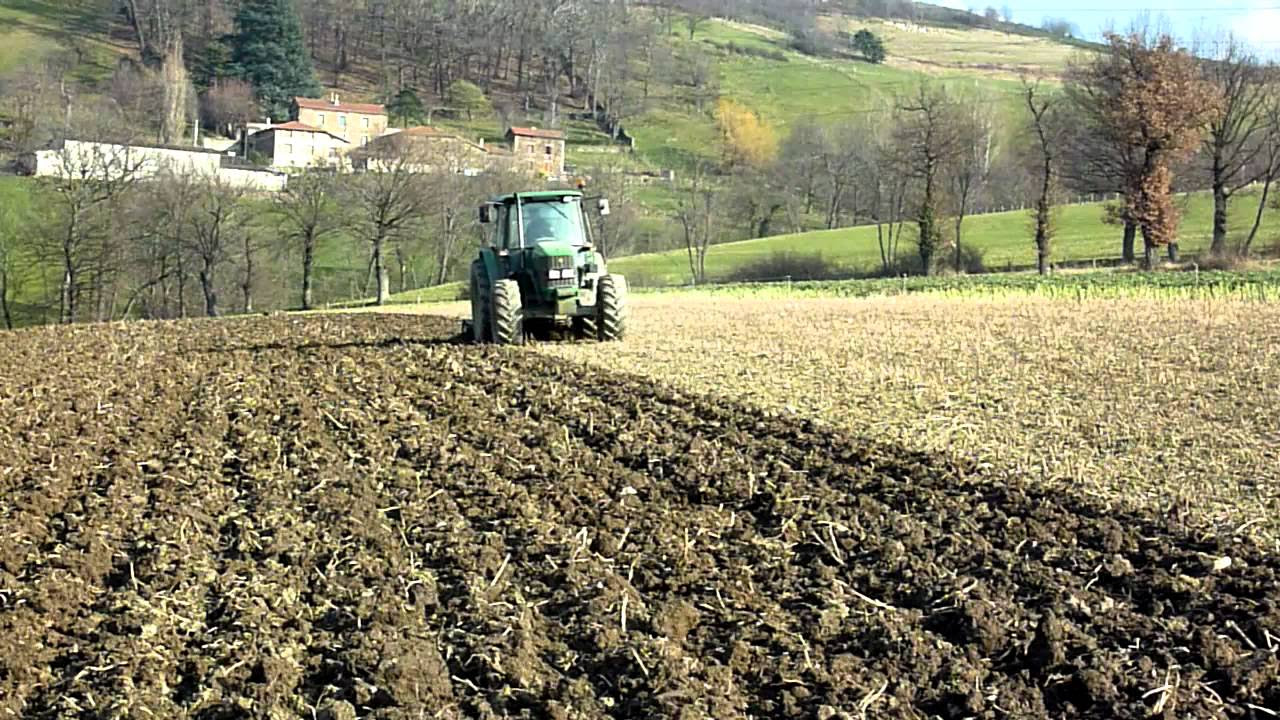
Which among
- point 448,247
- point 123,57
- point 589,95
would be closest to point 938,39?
point 589,95

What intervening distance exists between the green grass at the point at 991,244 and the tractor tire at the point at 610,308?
35.0m

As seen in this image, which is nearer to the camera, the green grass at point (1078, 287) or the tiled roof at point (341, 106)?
the green grass at point (1078, 287)

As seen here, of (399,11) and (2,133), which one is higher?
(399,11)

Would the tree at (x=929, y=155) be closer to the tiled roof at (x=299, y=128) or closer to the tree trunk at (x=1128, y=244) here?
the tree trunk at (x=1128, y=244)

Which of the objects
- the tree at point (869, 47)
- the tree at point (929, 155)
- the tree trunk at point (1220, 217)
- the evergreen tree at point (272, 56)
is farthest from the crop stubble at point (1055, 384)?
the tree at point (869, 47)

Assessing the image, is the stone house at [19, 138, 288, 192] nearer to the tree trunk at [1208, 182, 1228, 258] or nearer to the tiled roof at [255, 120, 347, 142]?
the tiled roof at [255, 120, 347, 142]

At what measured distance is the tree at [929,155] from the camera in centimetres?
4881

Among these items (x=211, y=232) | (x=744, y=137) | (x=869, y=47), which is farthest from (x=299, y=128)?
(x=869, y=47)

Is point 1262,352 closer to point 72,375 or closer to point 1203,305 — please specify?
point 1203,305

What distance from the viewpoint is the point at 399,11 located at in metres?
113

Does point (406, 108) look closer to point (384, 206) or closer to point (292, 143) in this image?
point (292, 143)

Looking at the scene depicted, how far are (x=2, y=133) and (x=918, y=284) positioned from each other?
178 ft

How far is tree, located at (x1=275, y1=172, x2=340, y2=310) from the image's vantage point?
170ft

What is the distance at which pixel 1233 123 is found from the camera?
46.6 meters
